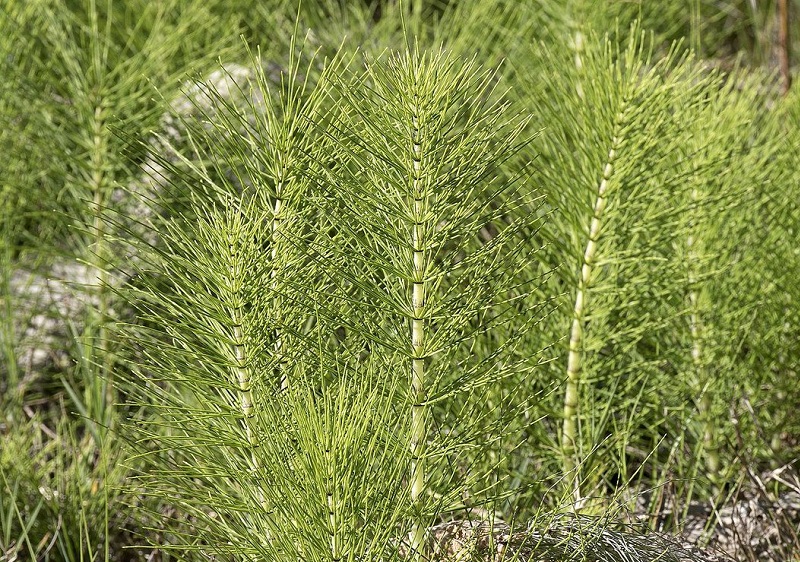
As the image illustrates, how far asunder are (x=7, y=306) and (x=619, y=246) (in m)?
1.28

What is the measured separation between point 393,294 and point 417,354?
0.24 feet

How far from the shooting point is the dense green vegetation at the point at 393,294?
1077mm

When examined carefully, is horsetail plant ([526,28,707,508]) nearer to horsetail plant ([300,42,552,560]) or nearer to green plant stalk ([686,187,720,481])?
green plant stalk ([686,187,720,481])

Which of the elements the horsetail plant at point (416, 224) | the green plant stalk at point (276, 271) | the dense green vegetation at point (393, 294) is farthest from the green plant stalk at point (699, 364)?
the green plant stalk at point (276, 271)

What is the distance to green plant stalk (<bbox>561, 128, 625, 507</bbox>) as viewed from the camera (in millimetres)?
1401

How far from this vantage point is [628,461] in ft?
6.23

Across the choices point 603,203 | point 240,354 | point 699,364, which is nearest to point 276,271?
point 240,354

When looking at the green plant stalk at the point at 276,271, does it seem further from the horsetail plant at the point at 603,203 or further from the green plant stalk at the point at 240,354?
the horsetail plant at the point at 603,203

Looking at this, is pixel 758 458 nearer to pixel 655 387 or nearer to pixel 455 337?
pixel 655 387

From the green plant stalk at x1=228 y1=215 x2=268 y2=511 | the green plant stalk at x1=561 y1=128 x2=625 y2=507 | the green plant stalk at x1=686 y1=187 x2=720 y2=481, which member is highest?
the green plant stalk at x1=228 y1=215 x2=268 y2=511

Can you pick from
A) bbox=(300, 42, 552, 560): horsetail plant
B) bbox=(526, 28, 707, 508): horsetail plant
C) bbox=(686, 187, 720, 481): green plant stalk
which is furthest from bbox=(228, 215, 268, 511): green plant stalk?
bbox=(686, 187, 720, 481): green plant stalk

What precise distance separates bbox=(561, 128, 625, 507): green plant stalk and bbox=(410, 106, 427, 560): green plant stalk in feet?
1.06

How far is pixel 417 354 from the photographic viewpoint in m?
1.11

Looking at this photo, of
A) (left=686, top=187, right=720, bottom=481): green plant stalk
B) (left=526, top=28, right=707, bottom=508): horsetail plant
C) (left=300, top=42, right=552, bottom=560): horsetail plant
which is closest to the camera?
(left=300, top=42, right=552, bottom=560): horsetail plant
